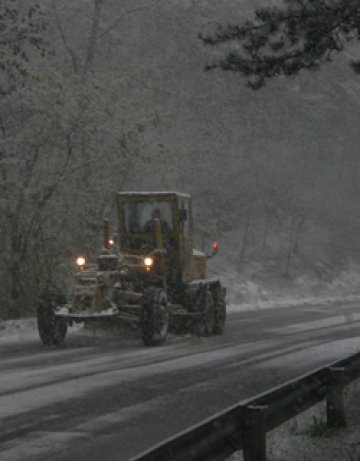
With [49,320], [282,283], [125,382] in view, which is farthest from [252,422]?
[282,283]

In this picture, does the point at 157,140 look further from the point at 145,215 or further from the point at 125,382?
the point at 125,382

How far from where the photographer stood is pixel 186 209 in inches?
669

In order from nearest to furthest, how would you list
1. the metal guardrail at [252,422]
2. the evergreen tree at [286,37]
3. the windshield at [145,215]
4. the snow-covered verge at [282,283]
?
the metal guardrail at [252,422], the evergreen tree at [286,37], the windshield at [145,215], the snow-covered verge at [282,283]

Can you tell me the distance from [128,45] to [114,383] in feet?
132

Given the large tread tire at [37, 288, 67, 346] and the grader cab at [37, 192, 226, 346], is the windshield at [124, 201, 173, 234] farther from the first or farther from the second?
the large tread tire at [37, 288, 67, 346]

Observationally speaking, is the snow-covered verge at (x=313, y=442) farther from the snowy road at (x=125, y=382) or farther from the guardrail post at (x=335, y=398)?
the snowy road at (x=125, y=382)

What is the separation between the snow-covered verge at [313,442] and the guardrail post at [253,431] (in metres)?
1.09

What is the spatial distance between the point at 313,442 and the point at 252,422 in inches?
74.7

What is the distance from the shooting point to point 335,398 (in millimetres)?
7395

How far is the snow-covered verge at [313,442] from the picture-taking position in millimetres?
6586

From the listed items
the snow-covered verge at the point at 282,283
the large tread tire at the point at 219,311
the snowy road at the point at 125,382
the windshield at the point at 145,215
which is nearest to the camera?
the snowy road at the point at 125,382

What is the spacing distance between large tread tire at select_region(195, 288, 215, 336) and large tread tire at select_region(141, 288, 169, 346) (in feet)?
5.71

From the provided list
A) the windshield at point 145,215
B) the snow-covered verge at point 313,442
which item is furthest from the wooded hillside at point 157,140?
the snow-covered verge at point 313,442

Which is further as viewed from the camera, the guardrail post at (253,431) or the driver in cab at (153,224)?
the driver in cab at (153,224)
